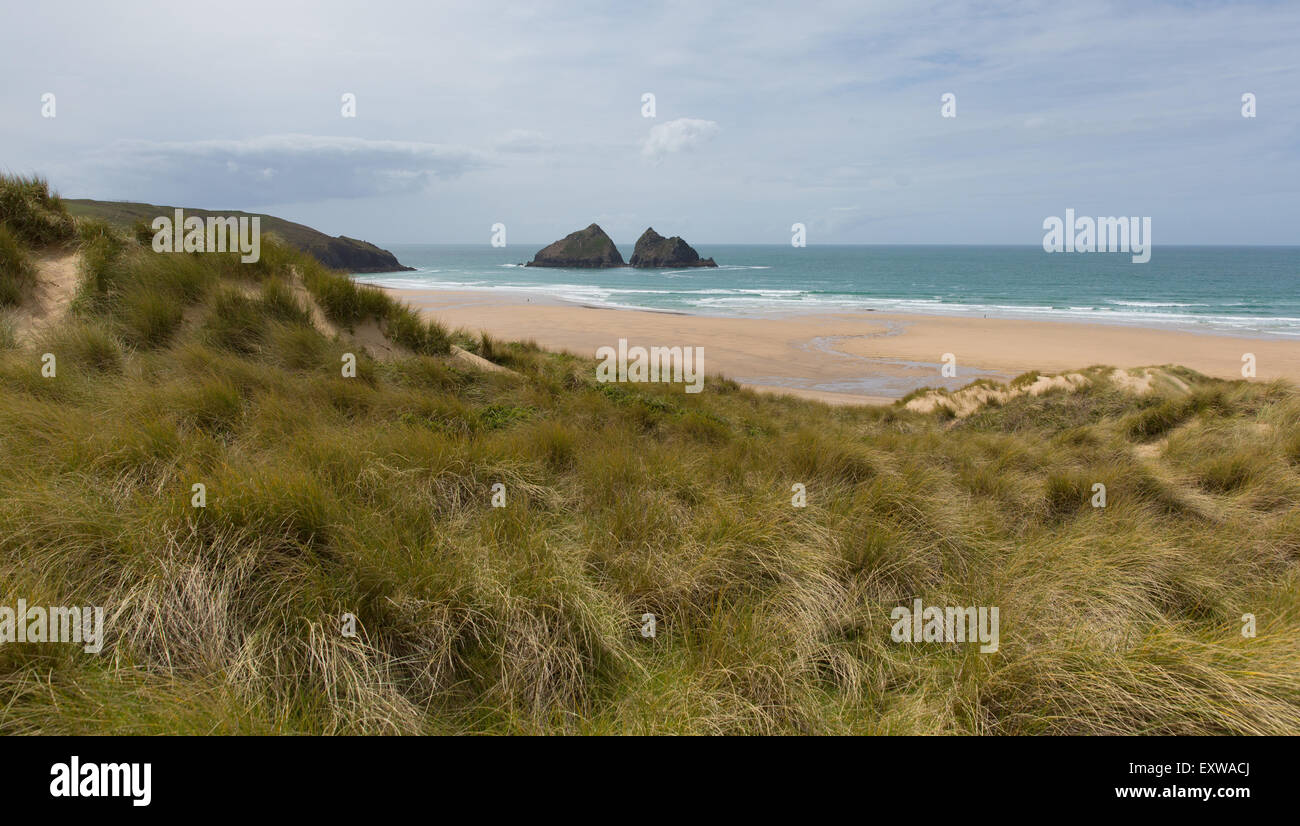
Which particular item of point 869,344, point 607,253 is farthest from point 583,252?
point 869,344

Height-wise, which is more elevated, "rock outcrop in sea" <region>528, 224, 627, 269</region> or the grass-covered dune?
"rock outcrop in sea" <region>528, 224, 627, 269</region>

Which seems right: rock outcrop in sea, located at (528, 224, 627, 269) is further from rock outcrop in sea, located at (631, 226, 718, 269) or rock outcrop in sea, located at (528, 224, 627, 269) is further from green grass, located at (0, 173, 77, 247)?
green grass, located at (0, 173, 77, 247)

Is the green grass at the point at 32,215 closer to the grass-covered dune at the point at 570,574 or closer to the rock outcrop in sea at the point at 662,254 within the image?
the grass-covered dune at the point at 570,574

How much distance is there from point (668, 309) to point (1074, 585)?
139ft

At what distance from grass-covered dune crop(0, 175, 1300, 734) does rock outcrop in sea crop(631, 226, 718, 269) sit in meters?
113

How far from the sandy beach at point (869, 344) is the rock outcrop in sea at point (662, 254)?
256ft

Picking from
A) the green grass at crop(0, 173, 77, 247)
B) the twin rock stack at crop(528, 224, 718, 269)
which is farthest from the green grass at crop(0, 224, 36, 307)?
the twin rock stack at crop(528, 224, 718, 269)

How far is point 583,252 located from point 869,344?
→ 99168mm

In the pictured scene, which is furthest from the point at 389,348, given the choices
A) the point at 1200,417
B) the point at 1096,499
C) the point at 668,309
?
the point at 668,309

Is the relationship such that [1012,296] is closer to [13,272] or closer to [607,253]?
[13,272]

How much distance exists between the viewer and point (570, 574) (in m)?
3.25

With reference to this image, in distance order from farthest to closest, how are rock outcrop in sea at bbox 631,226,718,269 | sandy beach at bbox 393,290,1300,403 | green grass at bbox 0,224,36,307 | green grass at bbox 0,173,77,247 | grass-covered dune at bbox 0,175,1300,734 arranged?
rock outcrop in sea at bbox 631,226,718,269 < sandy beach at bbox 393,290,1300,403 < green grass at bbox 0,173,77,247 < green grass at bbox 0,224,36,307 < grass-covered dune at bbox 0,175,1300,734

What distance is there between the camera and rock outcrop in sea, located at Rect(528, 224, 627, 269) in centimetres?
11775
